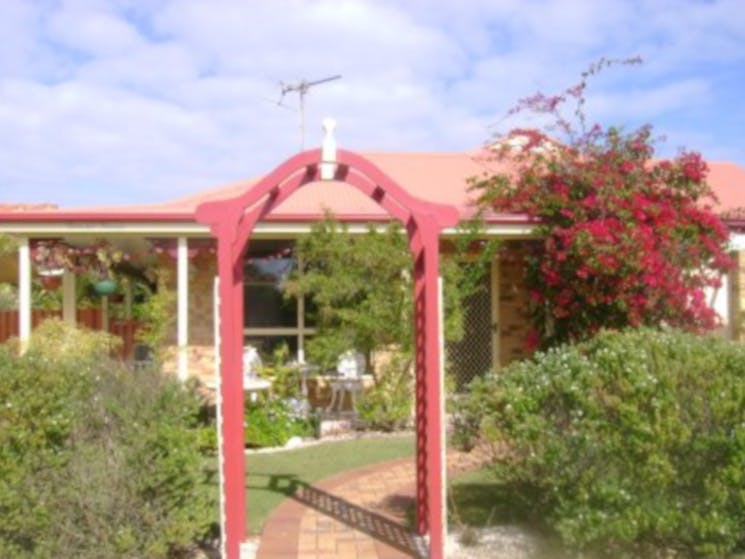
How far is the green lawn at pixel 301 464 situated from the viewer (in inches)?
289

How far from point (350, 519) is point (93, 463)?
215cm

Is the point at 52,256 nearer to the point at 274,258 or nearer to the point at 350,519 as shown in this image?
the point at 274,258

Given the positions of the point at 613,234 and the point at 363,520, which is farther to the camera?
the point at 613,234

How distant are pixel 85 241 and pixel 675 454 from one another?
893cm

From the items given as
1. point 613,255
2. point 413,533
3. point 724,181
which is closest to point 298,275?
point 613,255

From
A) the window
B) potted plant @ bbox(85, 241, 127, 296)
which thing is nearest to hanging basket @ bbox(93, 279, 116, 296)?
potted plant @ bbox(85, 241, 127, 296)

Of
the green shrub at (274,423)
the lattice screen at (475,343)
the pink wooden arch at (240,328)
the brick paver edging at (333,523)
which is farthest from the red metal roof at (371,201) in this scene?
the pink wooden arch at (240,328)

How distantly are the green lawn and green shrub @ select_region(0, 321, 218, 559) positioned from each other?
1.14 metres

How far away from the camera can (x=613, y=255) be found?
1061cm

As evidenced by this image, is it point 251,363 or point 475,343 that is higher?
point 475,343

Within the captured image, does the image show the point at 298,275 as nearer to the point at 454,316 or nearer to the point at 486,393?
the point at 454,316

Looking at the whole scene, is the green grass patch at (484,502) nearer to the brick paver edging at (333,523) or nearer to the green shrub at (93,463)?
the brick paver edging at (333,523)

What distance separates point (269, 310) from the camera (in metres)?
13.1

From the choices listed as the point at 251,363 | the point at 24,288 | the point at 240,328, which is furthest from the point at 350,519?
the point at 24,288
